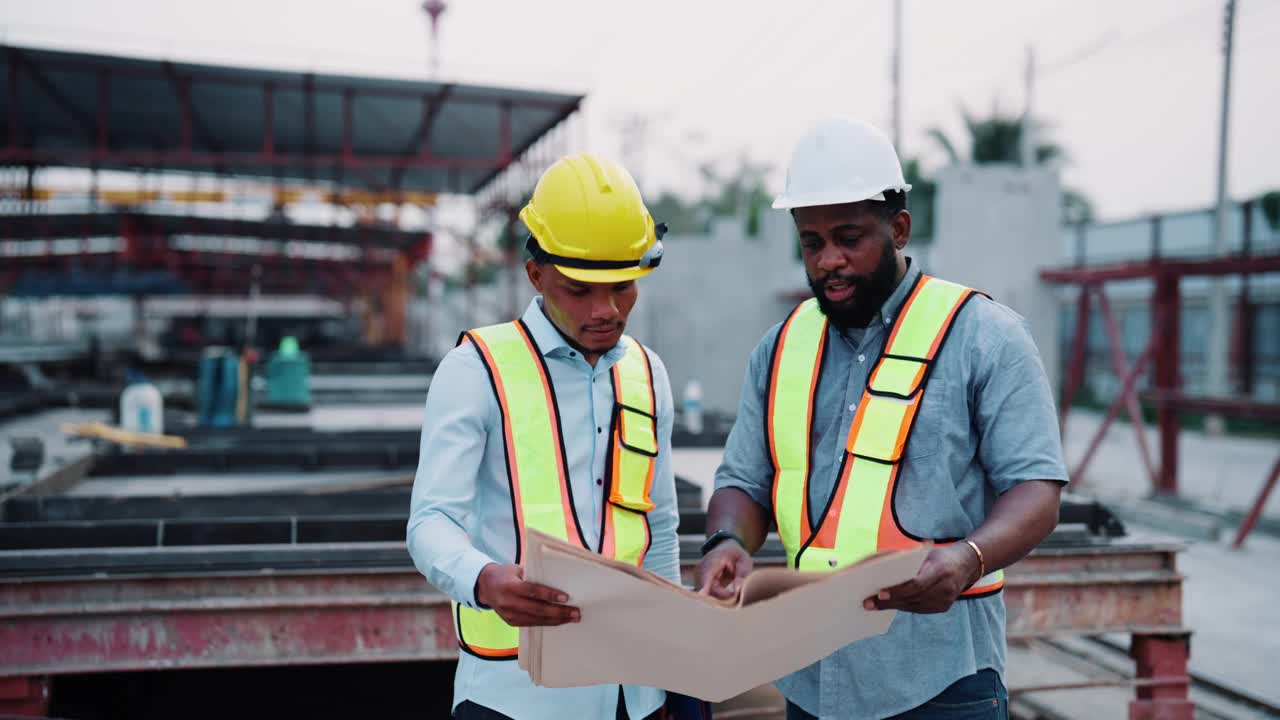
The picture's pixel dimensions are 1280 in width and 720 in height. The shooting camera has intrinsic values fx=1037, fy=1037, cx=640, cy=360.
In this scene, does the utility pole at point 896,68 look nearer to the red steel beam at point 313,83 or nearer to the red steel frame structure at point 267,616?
the red steel beam at point 313,83

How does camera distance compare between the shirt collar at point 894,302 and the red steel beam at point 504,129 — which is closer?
the shirt collar at point 894,302

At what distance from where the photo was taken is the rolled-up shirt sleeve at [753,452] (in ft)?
7.91

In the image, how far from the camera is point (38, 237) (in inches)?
700

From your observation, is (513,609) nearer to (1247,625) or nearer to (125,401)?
(125,401)

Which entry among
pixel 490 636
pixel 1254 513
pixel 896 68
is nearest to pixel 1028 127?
pixel 896 68

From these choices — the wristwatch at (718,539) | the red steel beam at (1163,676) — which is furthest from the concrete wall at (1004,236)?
the wristwatch at (718,539)

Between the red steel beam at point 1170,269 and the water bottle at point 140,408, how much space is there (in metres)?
10.3

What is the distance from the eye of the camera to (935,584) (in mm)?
1882

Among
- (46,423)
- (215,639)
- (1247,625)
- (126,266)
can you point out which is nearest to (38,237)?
(126,266)

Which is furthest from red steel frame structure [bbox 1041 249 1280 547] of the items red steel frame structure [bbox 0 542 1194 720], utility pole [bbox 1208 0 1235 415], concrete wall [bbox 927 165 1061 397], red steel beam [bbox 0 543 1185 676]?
red steel beam [bbox 0 543 1185 676]

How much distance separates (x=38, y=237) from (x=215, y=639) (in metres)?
16.9

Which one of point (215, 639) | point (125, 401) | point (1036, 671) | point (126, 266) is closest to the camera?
point (215, 639)

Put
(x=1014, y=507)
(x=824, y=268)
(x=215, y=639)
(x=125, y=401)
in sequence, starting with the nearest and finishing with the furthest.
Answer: (x=1014, y=507), (x=824, y=268), (x=215, y=639), (x=125, y=401)

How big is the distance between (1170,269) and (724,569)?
11938 millimetres
